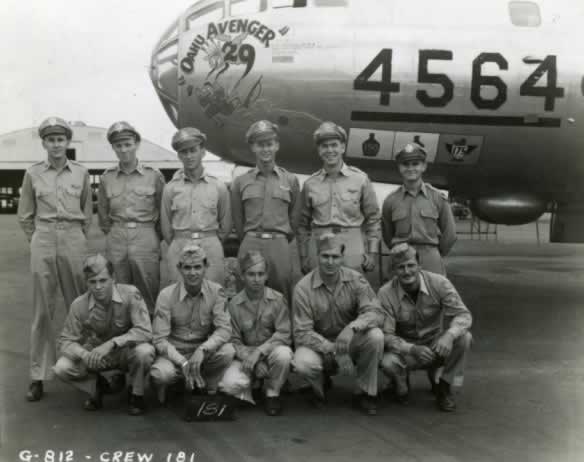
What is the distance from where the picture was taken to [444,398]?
402 centimetres

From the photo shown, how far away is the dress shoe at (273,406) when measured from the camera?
3.87 meters

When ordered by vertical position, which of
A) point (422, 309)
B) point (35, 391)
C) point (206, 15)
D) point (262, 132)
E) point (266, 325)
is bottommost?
point (35, 391)

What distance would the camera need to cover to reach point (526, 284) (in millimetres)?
8797

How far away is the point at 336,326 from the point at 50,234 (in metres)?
1.97

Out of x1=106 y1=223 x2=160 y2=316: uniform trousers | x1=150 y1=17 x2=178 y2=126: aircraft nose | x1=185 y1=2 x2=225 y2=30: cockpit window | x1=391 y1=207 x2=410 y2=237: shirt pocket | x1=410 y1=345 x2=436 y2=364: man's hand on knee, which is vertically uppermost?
x1=185 y1=2 x2=225 y2=30: cockpit window

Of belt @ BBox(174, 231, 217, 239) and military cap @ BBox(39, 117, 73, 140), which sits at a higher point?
military cap @ BBox(39, 117, 73, 140)

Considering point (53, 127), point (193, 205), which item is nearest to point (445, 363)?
point (193, 205)

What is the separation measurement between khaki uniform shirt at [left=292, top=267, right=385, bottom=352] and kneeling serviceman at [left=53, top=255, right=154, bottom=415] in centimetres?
93

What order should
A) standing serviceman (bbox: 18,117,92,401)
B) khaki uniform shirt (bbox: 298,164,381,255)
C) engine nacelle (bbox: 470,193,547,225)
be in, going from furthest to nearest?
engine nacelle (bbox: 470,193,547,225) < khaki uniform shirt (bbox: 298,164,381,255) < standing serviceman (bbox: 18,117,92,401)

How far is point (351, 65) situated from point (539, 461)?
3757mm

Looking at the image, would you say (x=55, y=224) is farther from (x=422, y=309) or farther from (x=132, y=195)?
(x=422, y=309)

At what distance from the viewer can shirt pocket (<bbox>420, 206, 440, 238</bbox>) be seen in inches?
183

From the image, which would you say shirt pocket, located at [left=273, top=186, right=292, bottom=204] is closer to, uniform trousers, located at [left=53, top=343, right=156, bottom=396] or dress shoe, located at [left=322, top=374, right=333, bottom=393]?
dress shoe, located at [left=322, top=374, right=333, bottom=393]

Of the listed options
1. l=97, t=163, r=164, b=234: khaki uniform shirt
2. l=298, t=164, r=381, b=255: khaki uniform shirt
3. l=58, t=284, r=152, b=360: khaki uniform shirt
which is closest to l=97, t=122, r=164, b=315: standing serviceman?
l=97, t=163, r=164, b=234: khaki uniform shirt
